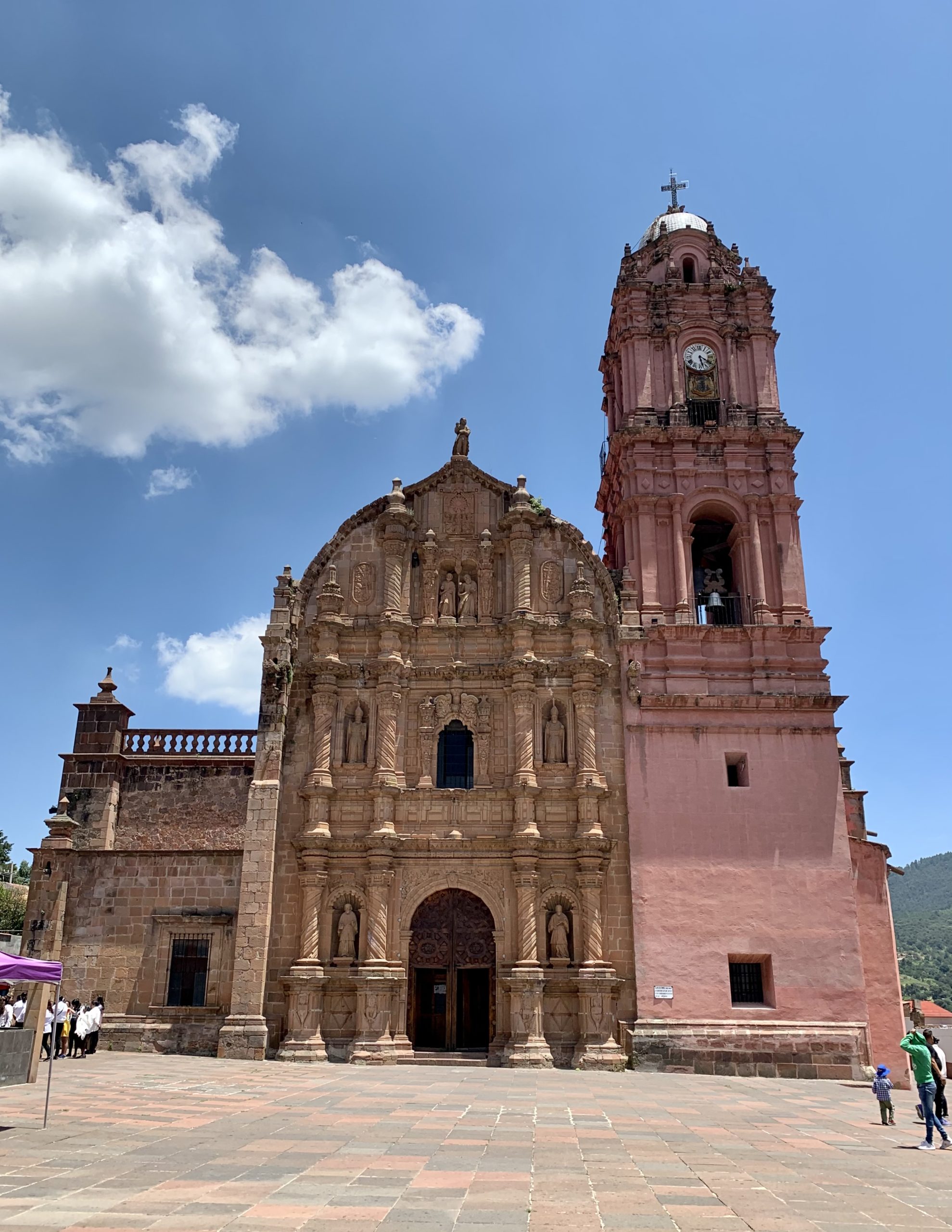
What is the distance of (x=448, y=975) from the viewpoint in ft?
80.0

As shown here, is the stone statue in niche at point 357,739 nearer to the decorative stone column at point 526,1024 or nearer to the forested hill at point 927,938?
the decorative stone column at point 526,1024

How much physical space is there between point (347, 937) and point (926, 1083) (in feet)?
48.5

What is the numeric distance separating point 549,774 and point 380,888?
5.21 metres

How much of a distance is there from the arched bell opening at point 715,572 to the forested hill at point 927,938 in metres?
51.8

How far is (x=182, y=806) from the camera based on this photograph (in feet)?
92.1

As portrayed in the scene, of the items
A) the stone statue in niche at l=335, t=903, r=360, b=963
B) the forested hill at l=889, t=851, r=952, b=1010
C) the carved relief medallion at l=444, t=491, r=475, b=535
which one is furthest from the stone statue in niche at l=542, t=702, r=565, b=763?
the forested hill at l=889, t=851, r=952, b=1010

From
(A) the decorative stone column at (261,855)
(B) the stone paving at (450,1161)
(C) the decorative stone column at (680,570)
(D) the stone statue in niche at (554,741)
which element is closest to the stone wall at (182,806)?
(A) the decorative stone column at (261,855)

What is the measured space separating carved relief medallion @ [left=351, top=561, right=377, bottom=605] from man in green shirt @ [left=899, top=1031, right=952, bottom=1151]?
18049mm

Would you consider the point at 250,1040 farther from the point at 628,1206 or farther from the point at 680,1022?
the point at 628,1206

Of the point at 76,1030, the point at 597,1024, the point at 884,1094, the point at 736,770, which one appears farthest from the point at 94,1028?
the point at 884,1094

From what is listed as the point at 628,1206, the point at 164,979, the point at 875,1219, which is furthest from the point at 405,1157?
the point at 164,979

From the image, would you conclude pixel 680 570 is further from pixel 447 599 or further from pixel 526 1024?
pixel 526 1024

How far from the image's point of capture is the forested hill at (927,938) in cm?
10350

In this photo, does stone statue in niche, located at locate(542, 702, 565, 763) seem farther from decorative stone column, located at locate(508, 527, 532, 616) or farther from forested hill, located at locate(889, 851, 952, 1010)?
forested hill, located at locate(889, 851, 952, 1010)
